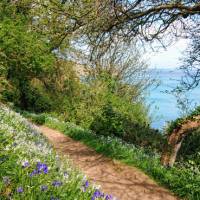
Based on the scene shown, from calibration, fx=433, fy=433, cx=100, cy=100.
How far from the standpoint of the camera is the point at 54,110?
3148 cm

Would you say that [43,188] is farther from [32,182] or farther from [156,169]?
[156,169]

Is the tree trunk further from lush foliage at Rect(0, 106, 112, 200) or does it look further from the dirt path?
lush foliage at Rect(0, 106, 112, 200)

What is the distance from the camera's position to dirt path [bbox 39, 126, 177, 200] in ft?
31.1

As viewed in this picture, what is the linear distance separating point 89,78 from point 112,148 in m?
18.6

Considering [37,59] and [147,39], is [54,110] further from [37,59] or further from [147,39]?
[147,39]

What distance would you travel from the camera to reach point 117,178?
10750 mm

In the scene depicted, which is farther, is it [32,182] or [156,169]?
[156,169]

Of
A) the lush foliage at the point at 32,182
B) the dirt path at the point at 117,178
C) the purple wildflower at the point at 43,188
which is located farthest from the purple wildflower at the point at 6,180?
the dirt path at the point at 117,178

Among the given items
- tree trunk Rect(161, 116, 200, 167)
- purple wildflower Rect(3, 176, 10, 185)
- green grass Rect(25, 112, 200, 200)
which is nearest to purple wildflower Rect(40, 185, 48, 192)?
purple wildflower Rect(3, 176, 10, 185)

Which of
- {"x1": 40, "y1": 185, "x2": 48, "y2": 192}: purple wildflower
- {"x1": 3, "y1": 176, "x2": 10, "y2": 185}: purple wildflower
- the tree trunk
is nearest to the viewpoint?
{"x1": 3, "y1": 176, "x2": 10, "y2": 185}: purple wildflower

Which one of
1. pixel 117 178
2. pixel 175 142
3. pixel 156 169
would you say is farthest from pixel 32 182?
pixel 175 142

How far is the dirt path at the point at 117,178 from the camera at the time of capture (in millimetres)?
9484

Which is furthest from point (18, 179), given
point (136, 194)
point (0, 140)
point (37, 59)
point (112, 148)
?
point (37, 59)

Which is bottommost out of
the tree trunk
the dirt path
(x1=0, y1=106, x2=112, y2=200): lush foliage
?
the dirt path
